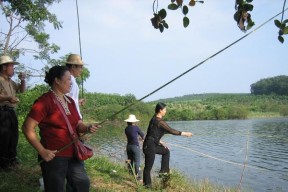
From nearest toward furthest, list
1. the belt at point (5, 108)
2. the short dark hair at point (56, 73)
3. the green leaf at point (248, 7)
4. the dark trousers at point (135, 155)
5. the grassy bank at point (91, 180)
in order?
the green leaf at point (248, 7) < the short dark hair at point (56, 73) < the grassy bank at point (91, 180) < the belt at point (5, 108) < the dark trousers at point (135, 155)

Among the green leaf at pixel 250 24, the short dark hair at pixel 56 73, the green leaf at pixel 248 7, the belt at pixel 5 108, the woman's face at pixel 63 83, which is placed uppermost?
the green leaf at pixel 248 7

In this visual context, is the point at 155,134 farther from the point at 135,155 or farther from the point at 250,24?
the point at 250,24

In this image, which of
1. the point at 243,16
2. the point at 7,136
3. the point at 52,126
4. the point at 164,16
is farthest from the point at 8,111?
the point at 243,16

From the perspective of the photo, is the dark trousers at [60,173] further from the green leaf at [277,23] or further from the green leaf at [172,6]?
the green leaf at [277,23]

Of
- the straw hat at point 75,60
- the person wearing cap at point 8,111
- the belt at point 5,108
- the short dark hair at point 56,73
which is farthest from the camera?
the belt at point 5,108

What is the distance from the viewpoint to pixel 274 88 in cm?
13362

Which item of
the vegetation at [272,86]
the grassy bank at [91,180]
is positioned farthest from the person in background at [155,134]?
the vegetation at [272,86]

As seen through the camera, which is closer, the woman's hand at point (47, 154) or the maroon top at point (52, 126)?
the woman's hand at point (47, 154)

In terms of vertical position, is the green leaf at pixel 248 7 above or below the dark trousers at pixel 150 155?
above

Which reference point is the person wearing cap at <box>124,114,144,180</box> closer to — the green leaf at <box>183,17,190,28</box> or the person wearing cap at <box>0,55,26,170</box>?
the person wearing cap at <box>0,55,26,170</box>

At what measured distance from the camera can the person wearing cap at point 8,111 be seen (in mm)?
5570

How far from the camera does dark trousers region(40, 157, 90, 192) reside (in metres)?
3.34

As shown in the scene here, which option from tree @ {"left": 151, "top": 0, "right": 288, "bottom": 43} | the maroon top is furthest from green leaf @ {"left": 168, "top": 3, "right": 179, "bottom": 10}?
the maroon top

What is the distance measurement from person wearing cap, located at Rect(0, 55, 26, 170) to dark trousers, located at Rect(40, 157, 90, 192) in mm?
2414
